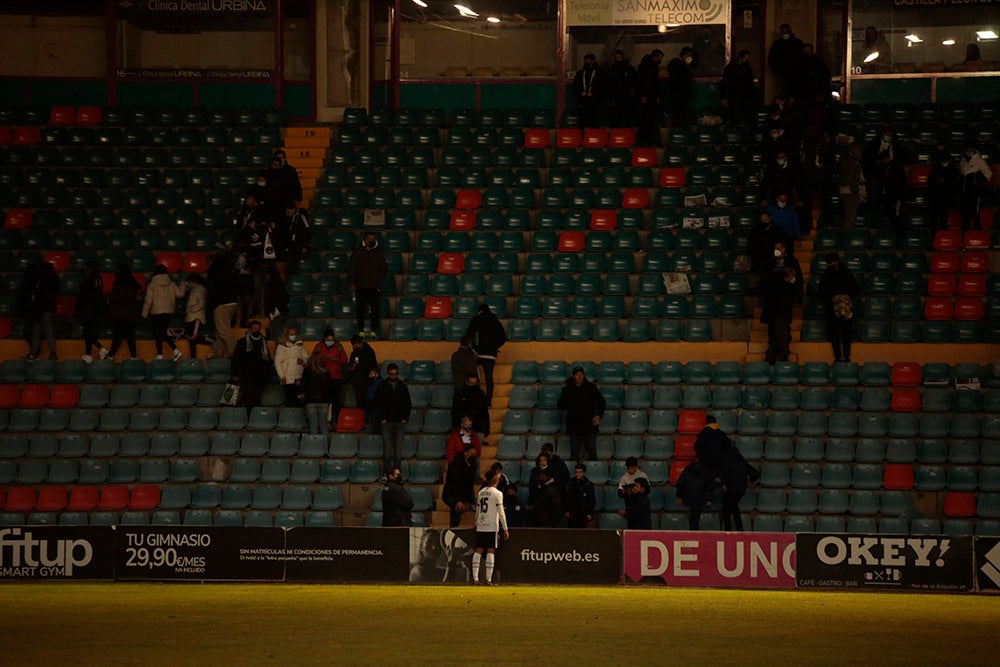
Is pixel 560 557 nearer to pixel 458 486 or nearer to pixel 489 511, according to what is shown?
pixel 489 511

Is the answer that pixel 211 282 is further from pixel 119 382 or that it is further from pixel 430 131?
pixel 430 131

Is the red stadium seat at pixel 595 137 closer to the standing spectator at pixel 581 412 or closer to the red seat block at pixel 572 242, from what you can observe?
the red seat block at pixel 572 242

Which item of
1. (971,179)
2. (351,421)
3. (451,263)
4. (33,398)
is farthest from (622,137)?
(33,398)

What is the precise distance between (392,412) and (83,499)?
5285 millimetres

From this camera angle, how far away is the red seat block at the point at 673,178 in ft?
96.1

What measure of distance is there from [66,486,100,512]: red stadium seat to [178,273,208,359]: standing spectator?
3610mm

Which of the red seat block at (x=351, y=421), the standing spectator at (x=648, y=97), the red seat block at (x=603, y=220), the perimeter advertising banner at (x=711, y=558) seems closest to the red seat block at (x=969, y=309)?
the red seat block at (x=603, y=220)

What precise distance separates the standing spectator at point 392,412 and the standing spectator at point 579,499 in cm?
315

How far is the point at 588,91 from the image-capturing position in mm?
30344

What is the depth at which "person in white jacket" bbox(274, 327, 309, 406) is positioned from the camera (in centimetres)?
2514

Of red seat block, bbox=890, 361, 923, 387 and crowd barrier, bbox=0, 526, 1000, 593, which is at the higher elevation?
red seat block, bbox=890, 361, 923, 387

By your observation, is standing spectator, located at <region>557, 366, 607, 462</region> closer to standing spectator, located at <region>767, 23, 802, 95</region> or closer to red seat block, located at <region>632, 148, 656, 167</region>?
red seat block, located at <region>632, 148, 656, 167</region>

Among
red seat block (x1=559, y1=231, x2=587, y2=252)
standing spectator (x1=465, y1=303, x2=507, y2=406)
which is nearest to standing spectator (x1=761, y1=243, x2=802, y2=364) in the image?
red seat block (x1=559, y1=231, x2=587, y2=252)

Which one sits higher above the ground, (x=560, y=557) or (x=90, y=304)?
(x=90, y=304)
